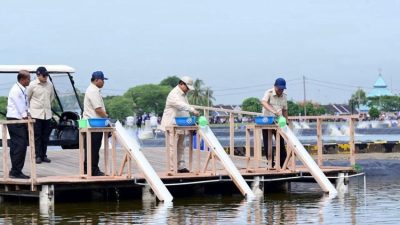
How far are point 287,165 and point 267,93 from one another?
4.41 feet

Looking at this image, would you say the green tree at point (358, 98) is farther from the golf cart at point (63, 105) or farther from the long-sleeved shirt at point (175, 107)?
the long-sleeved shirt at point (175, 107)

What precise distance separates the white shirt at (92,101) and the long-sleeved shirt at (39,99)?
140cm

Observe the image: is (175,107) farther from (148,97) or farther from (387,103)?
(387,103)

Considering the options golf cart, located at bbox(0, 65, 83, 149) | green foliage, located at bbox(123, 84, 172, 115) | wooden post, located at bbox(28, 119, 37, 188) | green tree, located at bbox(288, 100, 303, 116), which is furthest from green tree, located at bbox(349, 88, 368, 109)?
wooden post, located at bbox(28, 119, 37, 188)

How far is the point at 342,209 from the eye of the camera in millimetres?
14312

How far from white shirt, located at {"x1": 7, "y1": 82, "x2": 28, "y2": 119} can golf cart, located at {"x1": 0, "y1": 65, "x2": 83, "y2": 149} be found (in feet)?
22.1

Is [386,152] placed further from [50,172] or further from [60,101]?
[50,172]

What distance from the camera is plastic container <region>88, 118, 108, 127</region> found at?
15.8 m

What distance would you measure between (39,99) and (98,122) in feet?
6.32

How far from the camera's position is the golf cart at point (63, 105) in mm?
23033

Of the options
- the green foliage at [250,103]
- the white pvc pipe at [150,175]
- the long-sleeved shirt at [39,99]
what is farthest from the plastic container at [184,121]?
the green foliage at [250,103]

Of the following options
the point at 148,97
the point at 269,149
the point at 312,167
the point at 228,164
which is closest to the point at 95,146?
the point at 228,164

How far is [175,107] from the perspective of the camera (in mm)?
17094

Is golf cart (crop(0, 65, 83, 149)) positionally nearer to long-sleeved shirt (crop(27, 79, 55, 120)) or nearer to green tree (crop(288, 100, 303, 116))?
long-sleeved shirt (crop(27, 79, 55, 120))
